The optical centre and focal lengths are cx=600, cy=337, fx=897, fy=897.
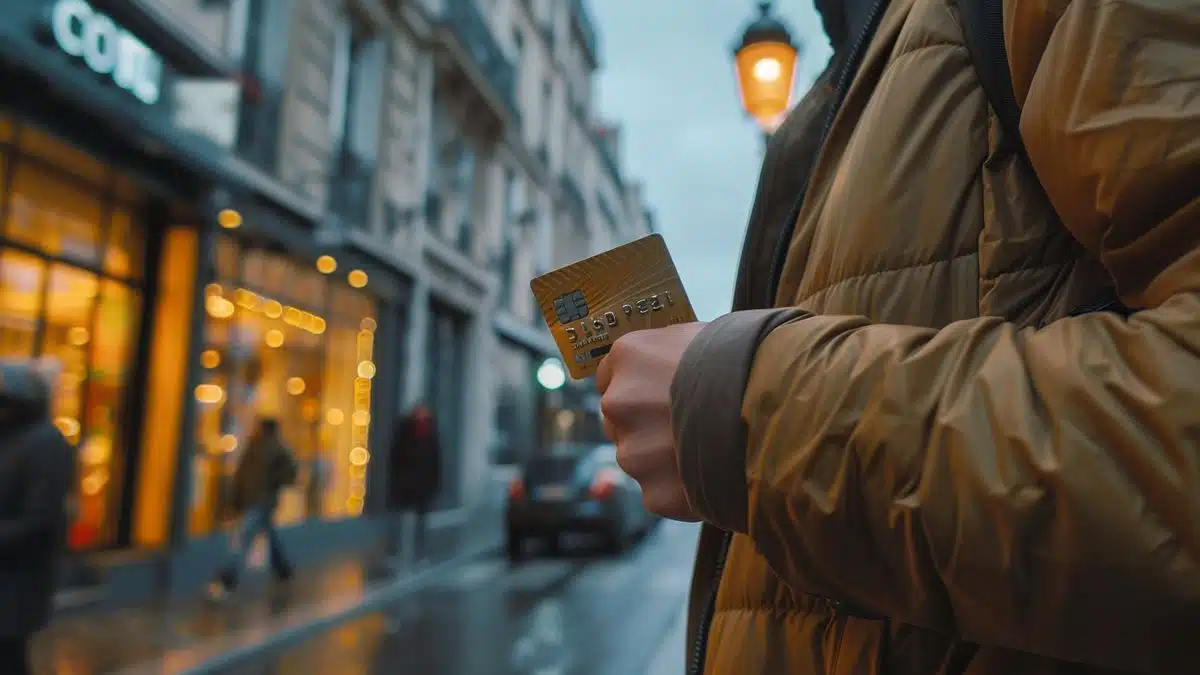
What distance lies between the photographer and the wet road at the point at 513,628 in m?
6.70

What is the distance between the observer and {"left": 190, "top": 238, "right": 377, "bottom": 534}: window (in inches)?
419

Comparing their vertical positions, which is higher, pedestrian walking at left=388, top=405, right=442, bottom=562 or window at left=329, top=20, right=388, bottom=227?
window at left=329, top=20, right=388, bottom=227

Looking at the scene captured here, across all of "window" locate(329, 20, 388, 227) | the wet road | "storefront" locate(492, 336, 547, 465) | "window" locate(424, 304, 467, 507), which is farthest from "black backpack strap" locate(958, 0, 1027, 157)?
"storefront" locate(492, 336, 547, 465)

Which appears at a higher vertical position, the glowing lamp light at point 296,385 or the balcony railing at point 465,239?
the balcony railing at point 465,239

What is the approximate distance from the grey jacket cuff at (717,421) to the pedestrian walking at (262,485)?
972 cm

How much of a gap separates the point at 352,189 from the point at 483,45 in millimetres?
7431

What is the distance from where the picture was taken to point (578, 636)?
7.81m

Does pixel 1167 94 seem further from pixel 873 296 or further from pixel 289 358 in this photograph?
pixel 289 358

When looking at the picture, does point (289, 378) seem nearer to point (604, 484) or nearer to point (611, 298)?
point (604, 484)

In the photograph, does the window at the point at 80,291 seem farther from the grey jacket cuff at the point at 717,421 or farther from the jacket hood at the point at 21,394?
the grey jacket cuff at the point at 717,421

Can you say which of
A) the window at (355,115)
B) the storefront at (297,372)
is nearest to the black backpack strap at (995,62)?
the storefront at (297,372)

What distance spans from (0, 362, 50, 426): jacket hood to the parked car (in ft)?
32.0

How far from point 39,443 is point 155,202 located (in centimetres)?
687

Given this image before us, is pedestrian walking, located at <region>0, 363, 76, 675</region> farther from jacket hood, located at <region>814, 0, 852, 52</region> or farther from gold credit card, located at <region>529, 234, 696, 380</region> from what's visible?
jacket hood, located at <region>814, 0, 852, 52</region>
